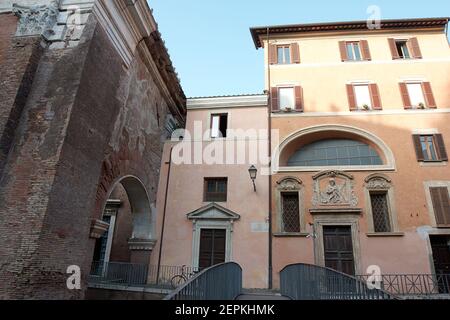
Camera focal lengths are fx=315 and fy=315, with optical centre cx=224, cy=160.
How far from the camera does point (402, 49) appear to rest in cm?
1655

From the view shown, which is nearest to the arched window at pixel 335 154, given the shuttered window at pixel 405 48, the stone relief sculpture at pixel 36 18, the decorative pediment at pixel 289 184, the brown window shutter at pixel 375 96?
the decorative pediment at pixel 289 184

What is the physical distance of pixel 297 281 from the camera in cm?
864

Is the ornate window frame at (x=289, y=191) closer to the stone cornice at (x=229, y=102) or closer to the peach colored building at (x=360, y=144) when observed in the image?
the peach colored building at (x=360, y=144)

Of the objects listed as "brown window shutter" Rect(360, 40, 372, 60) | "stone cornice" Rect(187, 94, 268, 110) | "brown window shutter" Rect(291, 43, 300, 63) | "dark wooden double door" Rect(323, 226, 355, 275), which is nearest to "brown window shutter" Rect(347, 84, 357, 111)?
"brown window shutter" Rect(360, 40, 372, 60)

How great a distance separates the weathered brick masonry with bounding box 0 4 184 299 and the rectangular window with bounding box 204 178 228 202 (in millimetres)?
4555

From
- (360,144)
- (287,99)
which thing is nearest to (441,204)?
(360,144)

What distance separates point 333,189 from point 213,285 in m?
8.76

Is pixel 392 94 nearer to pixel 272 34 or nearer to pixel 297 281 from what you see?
pixel 272 34

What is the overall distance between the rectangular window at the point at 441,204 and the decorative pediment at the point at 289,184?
5.23 meters

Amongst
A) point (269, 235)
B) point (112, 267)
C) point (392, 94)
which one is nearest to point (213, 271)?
point (269, 235)

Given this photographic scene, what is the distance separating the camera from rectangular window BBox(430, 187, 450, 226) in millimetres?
12219

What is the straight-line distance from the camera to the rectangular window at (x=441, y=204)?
40.1ft

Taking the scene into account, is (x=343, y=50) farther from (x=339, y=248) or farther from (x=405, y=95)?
(x=339, y=248)

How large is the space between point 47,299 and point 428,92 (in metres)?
16.6
